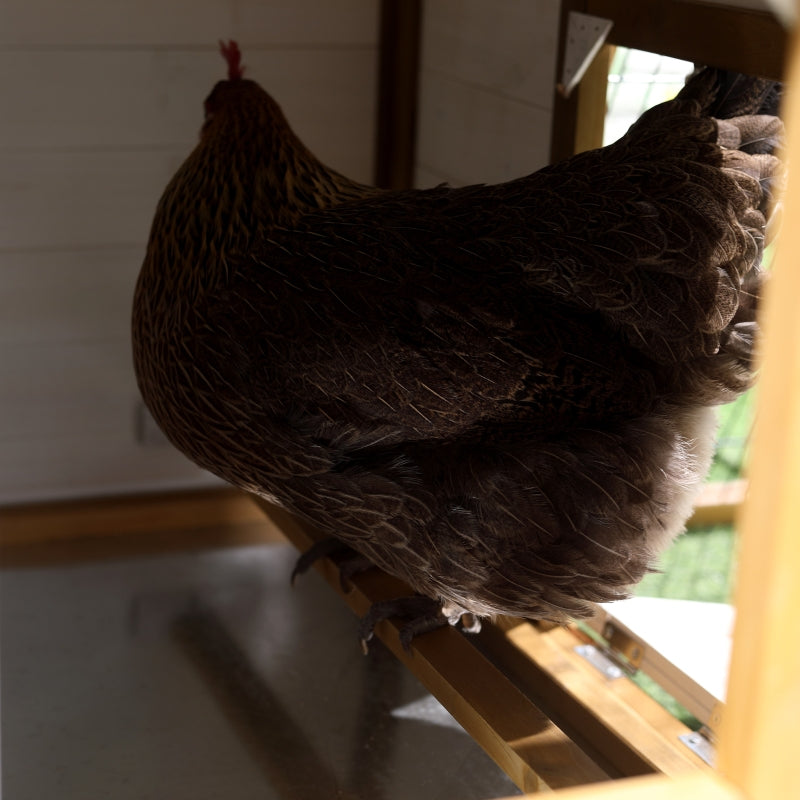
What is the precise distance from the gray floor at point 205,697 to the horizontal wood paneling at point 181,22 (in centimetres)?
92

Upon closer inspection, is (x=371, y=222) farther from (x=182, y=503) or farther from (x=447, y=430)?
(x=182, y=503)

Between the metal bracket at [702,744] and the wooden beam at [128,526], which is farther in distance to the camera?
the wooden beam at [128,526]

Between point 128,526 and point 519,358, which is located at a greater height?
point 519,358

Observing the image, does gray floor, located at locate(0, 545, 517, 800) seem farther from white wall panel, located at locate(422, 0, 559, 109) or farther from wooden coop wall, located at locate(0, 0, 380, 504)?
white wall panel, located at locate(422, 0, 559, 109)

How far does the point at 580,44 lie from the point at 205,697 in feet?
3.43

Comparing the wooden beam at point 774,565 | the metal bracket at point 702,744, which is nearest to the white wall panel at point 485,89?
the metal bracket at point 702,744

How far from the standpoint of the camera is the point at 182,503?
1.98 metres

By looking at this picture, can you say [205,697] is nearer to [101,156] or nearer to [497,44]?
[101,156]

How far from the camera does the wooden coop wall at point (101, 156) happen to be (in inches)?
69.3

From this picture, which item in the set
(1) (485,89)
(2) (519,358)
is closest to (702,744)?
(2) (519,358)

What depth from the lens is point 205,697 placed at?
1453 mm

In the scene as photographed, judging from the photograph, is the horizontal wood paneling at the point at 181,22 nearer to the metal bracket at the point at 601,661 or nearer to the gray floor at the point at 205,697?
the gray floor at the point at 205,697

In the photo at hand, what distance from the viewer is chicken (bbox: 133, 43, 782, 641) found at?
1.09 meters

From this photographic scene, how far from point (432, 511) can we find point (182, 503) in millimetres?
970
